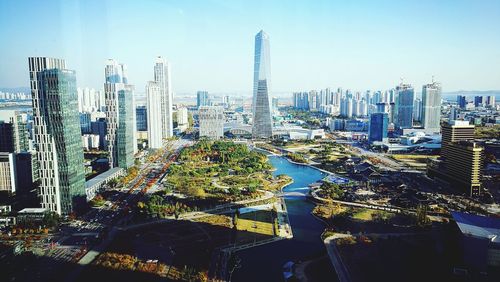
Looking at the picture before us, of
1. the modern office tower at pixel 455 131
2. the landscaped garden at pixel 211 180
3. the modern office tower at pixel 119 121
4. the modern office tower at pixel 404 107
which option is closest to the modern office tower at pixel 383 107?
the modern office tower at pixel 404 107

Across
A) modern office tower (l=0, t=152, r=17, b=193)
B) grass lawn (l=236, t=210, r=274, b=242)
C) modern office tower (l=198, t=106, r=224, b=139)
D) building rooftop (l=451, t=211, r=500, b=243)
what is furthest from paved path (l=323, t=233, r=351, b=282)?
modern office tower (l=198, t=106, r=224, b=139)

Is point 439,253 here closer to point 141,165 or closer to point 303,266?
point 303,266

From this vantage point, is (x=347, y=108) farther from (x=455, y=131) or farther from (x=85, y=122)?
(x=85, y=122)

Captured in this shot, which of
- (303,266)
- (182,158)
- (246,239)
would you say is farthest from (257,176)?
(303,266)

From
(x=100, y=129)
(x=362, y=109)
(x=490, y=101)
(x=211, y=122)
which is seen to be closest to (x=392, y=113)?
(x=362, y=109)

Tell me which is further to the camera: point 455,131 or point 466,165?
point 455,131

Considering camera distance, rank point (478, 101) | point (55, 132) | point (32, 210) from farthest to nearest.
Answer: point (478, 101), point (55, 132), point (32, 210)
